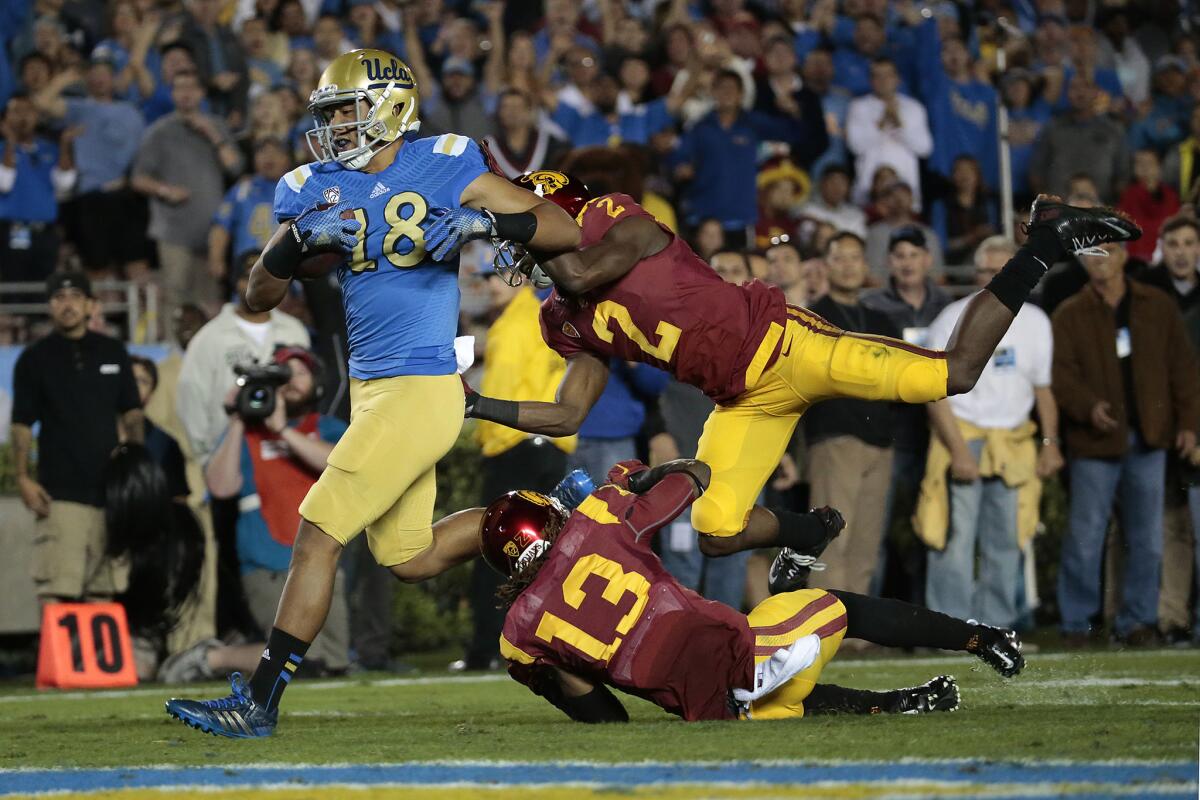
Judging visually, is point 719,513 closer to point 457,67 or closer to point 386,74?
point 386,74

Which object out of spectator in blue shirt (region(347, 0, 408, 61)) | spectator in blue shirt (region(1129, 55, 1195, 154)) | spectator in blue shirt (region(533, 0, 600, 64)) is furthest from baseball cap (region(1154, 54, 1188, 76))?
spectator in blue shirt (region(347, 0, 408, 61))

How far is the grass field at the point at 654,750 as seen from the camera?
402 centimetres

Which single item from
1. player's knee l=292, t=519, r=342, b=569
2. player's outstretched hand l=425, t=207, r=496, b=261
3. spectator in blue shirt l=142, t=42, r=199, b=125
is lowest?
player's knee l=292, t=519, r=342, b=569

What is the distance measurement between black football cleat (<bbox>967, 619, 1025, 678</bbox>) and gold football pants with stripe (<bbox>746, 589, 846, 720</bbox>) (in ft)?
1.66

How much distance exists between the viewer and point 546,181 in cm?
634

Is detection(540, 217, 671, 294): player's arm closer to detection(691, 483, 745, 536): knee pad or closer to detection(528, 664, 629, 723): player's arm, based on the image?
detection(691, 483, 745, 536): knee pad

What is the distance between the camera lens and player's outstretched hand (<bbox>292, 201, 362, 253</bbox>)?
226 inches

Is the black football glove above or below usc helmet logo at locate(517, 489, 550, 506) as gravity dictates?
below

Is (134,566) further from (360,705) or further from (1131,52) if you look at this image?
(1131,52)

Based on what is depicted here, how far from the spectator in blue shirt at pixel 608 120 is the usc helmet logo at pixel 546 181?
22.2ft

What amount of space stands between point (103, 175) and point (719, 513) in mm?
7088

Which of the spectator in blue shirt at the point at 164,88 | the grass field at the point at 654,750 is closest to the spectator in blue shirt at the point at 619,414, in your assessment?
the grass field at the point at 654,750

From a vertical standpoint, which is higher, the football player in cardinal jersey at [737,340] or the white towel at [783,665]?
the football player in cardinal jersey at [737,340]

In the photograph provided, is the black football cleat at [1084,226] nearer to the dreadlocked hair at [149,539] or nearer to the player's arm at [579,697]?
the player's arm at [579,697]
